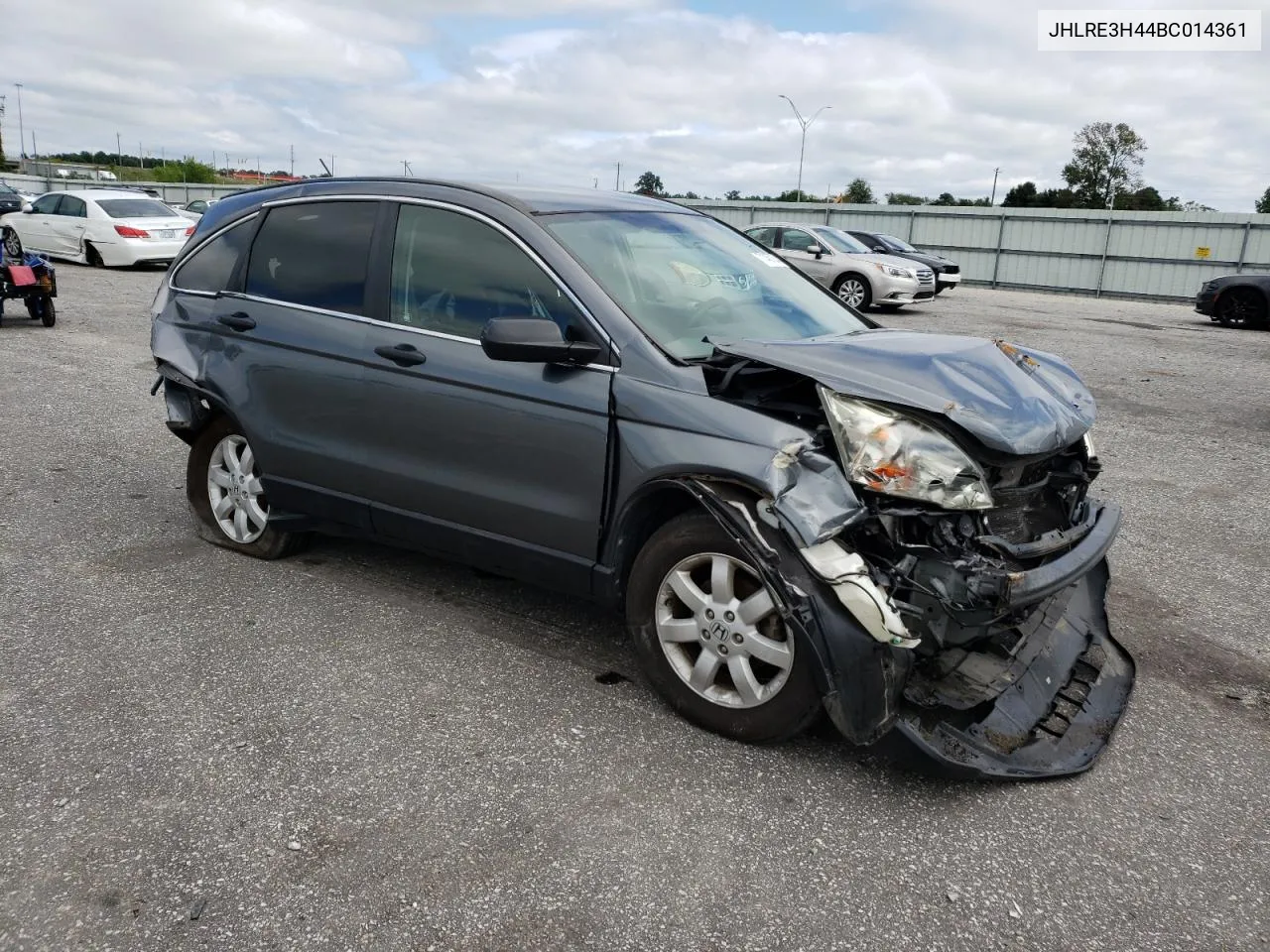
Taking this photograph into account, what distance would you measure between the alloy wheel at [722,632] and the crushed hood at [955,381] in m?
0.69

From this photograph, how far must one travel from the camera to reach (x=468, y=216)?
3.89 metres

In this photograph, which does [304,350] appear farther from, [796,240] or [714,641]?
[796,240]

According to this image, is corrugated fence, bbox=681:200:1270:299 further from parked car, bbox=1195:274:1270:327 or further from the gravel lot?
the gravel lot

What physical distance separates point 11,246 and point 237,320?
9484 mm

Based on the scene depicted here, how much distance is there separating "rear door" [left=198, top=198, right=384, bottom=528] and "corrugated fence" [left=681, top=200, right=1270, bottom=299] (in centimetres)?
2511

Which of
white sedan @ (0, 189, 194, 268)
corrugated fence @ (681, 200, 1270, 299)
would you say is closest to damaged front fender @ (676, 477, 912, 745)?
white sedan @ (0, 189, 194, 268)

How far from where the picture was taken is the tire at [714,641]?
310 cm

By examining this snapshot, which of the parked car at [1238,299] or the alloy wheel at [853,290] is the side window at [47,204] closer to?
the alloy wheel at [853,290]

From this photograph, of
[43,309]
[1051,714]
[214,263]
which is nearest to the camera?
[1051,714]

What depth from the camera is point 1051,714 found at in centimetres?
332

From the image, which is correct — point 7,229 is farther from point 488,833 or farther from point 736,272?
point 488,833

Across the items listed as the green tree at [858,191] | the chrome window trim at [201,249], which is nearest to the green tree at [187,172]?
the green tree at [858,191]

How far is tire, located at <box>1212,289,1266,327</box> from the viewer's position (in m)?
17.7

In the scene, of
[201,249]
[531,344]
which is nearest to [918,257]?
[201,249]
